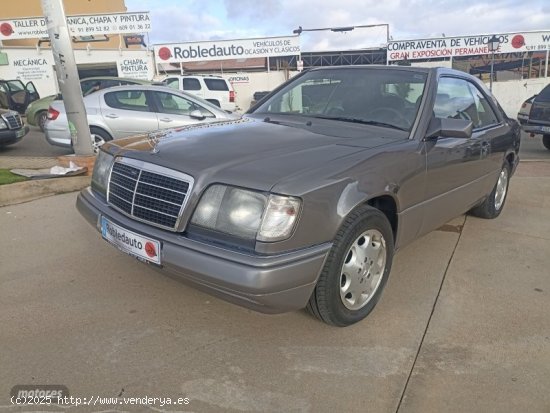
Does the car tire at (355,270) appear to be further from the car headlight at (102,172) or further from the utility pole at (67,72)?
the utility pole at (67,72)

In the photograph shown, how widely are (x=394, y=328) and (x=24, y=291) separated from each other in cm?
264

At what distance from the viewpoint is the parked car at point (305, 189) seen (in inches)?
94.0

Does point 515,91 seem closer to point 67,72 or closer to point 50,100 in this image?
point 50,100

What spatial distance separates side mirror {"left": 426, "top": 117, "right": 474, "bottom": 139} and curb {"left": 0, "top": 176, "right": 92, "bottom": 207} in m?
4.63

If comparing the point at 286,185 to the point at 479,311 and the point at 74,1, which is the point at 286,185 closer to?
the point at 479,311

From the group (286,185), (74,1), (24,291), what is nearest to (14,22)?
(74,1)

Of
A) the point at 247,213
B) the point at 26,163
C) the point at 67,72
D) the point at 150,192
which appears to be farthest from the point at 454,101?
the point at 26,163

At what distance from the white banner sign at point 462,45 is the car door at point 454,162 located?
2202 centimetres

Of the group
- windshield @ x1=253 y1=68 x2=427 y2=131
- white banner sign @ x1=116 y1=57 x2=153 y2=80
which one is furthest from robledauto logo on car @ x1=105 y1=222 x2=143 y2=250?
white banner sign @ x1=116 y1=57 x2=153 y2=80

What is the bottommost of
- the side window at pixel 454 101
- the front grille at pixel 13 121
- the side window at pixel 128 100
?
the side window at pixel 454 101

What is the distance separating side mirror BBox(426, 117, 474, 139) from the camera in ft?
10.6

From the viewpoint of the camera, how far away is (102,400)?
2.27m

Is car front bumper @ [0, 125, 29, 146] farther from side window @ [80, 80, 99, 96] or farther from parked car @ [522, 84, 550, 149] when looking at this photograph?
parked car @ [522, 84, 550, 149]

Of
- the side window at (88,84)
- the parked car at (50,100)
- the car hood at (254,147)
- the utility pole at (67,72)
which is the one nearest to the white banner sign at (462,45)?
the parked car at (50,100)
